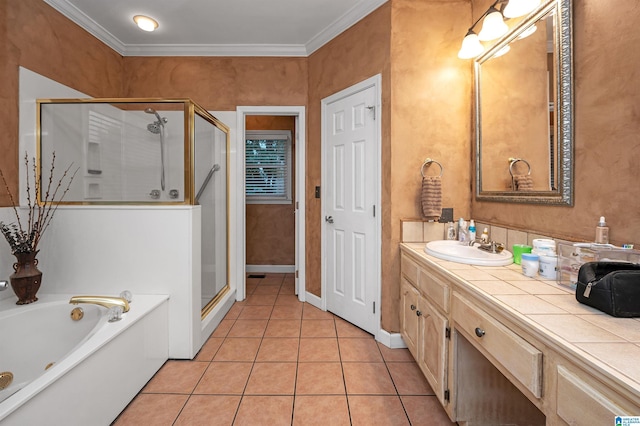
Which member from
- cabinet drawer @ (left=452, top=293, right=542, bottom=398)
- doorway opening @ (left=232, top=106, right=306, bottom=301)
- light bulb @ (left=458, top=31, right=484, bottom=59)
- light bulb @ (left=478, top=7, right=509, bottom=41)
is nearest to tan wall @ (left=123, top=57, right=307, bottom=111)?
doorway opening @ (left=232, top=106, right=306, bottom=301)

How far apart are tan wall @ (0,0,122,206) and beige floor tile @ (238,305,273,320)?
189 centimetres

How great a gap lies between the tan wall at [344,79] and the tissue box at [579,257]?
3.55 ft

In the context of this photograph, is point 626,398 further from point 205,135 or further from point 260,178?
point 260,178

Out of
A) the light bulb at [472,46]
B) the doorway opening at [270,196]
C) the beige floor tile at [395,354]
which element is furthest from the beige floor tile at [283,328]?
the light bulb at [472,46]

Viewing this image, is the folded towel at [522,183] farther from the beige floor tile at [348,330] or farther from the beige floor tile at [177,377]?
the beige floor tile at [177,377]

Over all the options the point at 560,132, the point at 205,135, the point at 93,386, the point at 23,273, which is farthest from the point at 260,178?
the point at 560,132

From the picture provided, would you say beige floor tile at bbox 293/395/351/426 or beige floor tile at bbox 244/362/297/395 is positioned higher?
beige floor tile at bbox 244/362/297/395

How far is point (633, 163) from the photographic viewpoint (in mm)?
1098

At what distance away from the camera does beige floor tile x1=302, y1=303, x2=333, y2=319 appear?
2.67 m

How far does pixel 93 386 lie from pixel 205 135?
1787 millimetres

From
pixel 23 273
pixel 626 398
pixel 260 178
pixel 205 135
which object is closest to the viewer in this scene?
pixel 626 398

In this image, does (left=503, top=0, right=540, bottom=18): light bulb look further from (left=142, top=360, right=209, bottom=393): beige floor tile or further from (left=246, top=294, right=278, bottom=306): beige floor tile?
(left=246, top=294, right=278, bottom=306): beige floor tile

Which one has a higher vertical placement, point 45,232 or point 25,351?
point 45,232

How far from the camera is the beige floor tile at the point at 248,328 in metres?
2.35
